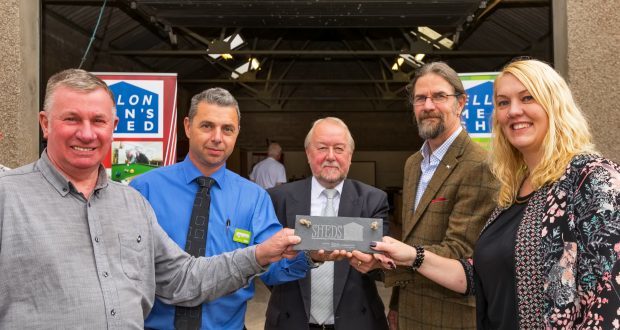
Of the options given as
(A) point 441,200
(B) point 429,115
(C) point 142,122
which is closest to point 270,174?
(C) point 142,122

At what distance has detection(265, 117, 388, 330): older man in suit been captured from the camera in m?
2.49

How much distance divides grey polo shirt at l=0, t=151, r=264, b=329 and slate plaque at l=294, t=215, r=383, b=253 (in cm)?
60

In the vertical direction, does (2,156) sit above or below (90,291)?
above

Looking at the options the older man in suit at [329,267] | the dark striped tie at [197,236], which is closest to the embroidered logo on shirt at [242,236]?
the dark striped tie at [197,236]

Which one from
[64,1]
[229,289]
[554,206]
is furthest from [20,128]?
[64,1]

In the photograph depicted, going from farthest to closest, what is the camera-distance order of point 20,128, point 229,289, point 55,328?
point 20,128, point 229,289, point 55,328

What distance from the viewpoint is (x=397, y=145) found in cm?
2150

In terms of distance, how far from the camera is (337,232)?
2.15 meters

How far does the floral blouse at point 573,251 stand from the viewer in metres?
1.42

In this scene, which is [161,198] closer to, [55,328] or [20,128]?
[55,328]

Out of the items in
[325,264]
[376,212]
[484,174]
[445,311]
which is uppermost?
[484,174]

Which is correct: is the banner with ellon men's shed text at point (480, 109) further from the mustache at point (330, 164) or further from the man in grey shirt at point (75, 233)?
the man in grey shirt at point (75, 233)

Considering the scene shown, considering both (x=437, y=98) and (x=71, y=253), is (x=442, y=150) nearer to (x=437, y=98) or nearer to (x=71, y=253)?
(x=437, y=98)

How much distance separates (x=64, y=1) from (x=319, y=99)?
13138 mm
